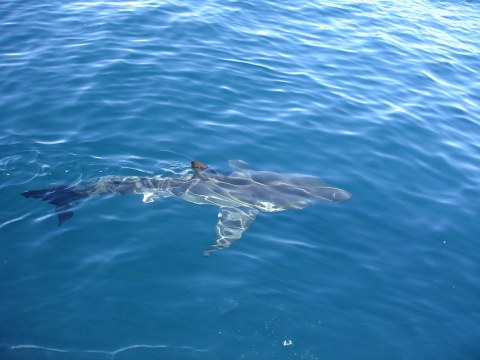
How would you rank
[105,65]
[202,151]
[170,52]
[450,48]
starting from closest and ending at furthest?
1. [202,151]
2. [105,65]
3. [170,52]
4. [450,48]

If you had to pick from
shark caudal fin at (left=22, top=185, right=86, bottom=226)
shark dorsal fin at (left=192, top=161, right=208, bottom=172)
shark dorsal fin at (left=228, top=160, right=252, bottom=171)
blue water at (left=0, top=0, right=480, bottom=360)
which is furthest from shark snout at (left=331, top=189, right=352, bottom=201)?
shark caudal fin at (left=22, top=185, right=86, bottom=226)

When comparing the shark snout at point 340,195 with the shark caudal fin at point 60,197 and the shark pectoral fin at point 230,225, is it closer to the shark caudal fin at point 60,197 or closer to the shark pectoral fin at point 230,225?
the shark pectoral fin at point 230,225

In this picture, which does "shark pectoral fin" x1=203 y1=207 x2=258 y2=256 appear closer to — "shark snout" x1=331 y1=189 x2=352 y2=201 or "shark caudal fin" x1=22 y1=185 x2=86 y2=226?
"shark snout" x1=331 y1=189 x2=352 y2=201

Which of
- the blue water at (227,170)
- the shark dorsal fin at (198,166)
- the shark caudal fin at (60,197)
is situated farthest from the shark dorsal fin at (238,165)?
the shark caudal fin at (60,197)

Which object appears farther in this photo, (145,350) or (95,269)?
(95,269)

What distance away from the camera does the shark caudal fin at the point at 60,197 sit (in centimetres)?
1062

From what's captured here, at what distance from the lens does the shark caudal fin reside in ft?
34.9

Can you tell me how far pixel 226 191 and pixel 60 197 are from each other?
4.22 meters

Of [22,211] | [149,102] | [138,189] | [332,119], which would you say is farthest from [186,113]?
[22,211]

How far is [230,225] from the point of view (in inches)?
429

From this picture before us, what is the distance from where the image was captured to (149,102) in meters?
15.0

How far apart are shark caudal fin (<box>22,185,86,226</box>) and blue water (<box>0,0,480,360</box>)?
0.16 m

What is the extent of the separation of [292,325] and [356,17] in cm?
2033

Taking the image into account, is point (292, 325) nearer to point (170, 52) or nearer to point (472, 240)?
point (472, 240)
